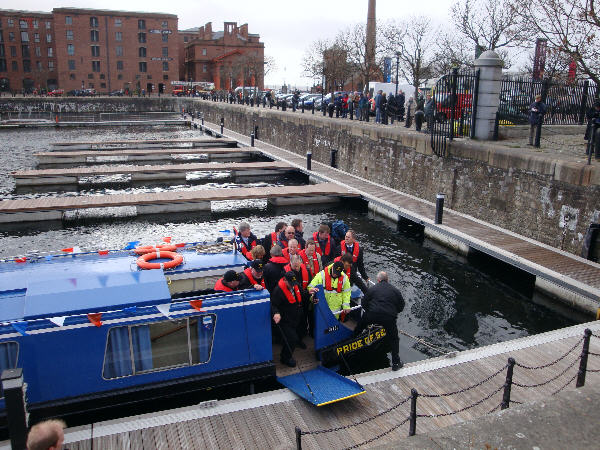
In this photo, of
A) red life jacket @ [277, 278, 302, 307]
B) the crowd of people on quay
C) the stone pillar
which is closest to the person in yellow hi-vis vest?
the crowd of people on quay

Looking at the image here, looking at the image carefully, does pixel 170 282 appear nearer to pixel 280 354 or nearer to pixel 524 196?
pixel 280 354

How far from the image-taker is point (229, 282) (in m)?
8.49

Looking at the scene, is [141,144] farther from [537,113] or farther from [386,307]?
[386,307]

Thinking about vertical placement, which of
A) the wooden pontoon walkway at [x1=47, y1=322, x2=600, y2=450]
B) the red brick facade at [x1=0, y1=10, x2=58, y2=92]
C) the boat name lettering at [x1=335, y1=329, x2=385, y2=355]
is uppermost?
the red brick facade at [x1=0, y1=10, x2=58, y2=92]

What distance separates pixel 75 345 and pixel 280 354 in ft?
11.0

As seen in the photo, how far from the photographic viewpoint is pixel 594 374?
8031mm

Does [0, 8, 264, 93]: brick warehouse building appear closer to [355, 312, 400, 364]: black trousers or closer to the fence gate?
the fence gate

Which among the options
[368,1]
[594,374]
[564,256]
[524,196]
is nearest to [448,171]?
[524,196]

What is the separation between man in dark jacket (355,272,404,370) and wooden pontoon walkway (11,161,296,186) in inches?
807

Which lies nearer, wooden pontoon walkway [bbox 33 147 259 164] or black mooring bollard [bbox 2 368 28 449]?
black mooring bollard [bbox 2 368 28 449]

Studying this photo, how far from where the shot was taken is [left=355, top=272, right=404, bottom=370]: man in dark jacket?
8.30 metres

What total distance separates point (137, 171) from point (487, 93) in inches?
721

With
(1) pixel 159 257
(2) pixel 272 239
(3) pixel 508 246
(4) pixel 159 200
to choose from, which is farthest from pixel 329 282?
(4) pixel 159 200

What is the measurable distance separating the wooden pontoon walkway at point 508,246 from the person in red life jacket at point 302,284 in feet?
21.7
